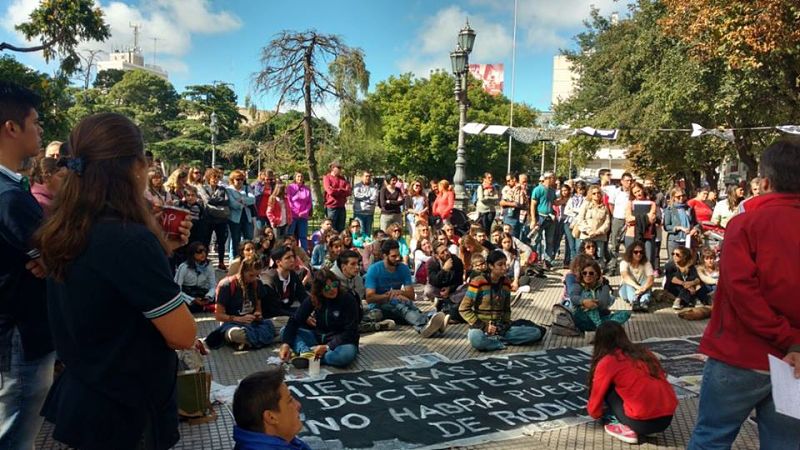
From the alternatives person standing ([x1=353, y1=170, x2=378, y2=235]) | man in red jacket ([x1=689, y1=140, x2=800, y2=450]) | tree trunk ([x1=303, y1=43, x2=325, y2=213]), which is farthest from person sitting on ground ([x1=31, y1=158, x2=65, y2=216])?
tree trunk ([x1=303, y1=43, x2=325, y2=213])

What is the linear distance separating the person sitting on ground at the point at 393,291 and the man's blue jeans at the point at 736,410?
4313 millimetres

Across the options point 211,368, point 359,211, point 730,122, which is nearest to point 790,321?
point 211,368

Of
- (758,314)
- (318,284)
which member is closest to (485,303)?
(318,284)

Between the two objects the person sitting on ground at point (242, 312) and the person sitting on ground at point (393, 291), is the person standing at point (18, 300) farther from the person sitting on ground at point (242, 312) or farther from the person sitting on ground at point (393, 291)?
the person sitting on ground at point (393, 291)

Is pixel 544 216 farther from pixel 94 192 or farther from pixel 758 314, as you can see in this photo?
pixel 94 192

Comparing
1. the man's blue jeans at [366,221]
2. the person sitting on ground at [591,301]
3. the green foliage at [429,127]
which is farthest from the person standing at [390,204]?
the green foliage at [429,127]

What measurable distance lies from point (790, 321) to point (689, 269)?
272 inches

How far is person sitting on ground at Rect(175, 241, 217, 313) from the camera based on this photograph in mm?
7594

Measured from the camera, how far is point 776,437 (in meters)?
2.62

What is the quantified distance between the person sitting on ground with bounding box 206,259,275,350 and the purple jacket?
3.79m

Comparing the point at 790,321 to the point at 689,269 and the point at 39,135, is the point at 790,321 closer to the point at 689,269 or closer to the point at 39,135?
the point at 39,135

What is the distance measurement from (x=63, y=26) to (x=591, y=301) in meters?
14.2

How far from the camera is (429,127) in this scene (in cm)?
4197

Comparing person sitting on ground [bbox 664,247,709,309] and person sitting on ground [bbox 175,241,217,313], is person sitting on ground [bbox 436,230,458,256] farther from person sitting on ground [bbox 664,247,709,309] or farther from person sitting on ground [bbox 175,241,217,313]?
person sitting on ground [bbox 175,241,217,313]
